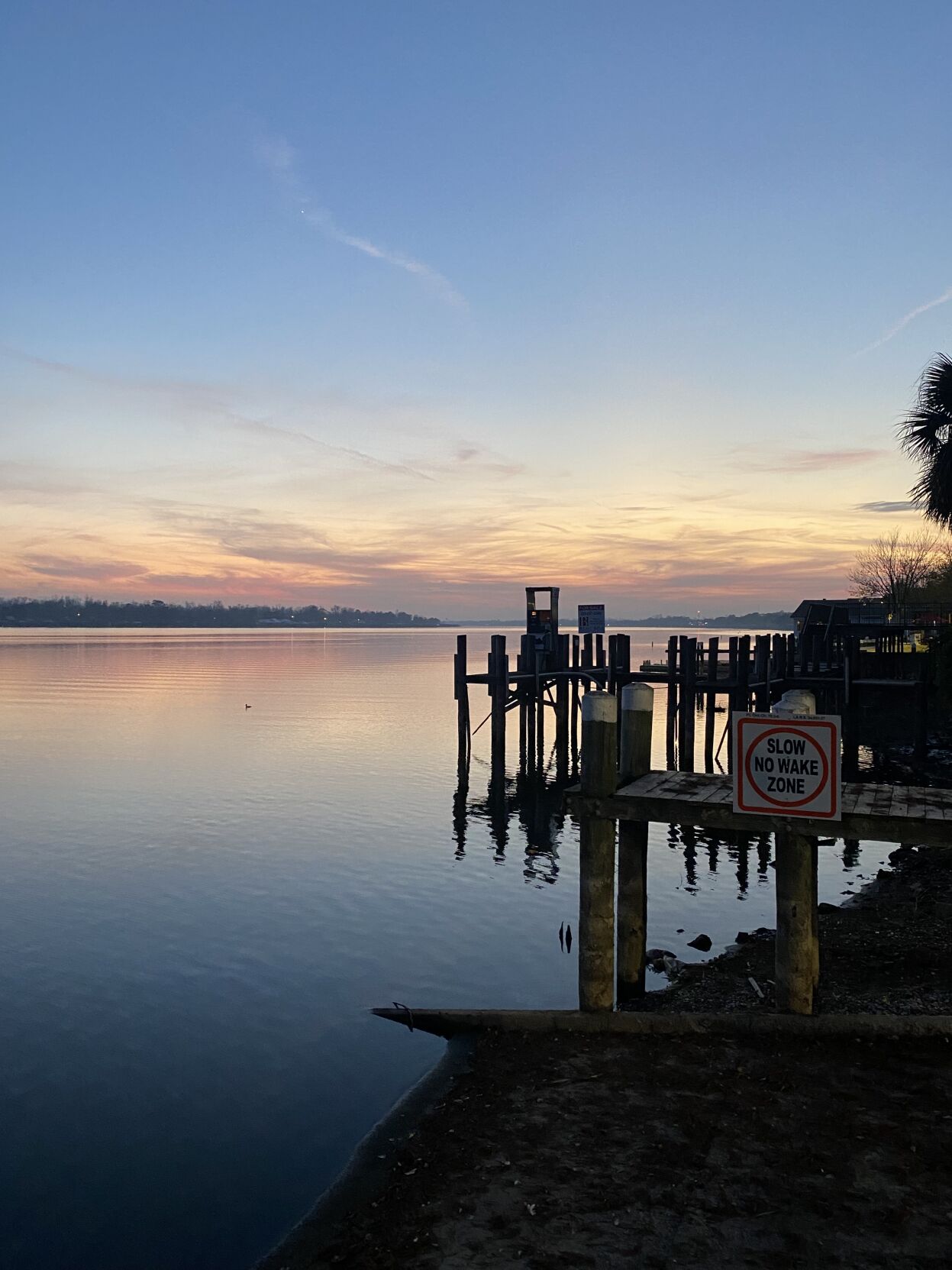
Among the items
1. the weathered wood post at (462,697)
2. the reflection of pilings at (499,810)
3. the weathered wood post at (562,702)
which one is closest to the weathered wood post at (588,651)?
the weathered wood post at (562,702)

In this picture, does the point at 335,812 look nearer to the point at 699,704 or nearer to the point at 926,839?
the point at 926,839

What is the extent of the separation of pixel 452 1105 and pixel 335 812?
17577 mm

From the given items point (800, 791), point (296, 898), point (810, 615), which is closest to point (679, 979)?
point (800, 791)

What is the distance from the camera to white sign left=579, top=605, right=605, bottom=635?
42.1 m

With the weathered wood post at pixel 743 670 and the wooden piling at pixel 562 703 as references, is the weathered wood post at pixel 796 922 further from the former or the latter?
the wooden piling at pixel 562 703

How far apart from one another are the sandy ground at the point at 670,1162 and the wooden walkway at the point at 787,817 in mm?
1749

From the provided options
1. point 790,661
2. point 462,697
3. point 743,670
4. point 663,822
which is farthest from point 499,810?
point 790,661

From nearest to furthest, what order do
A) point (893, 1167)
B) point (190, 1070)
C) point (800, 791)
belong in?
point (893, 1167) < point (800, 791) < point (190, 1070)

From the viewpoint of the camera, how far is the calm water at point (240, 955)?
7941 mm

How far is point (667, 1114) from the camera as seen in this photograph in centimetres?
678

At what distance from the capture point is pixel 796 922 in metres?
8.12

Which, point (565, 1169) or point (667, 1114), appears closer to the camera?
point (565, 1169)

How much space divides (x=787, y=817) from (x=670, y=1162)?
3037 millimetres

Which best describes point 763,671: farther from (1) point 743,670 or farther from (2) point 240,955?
(2) point 240,955
